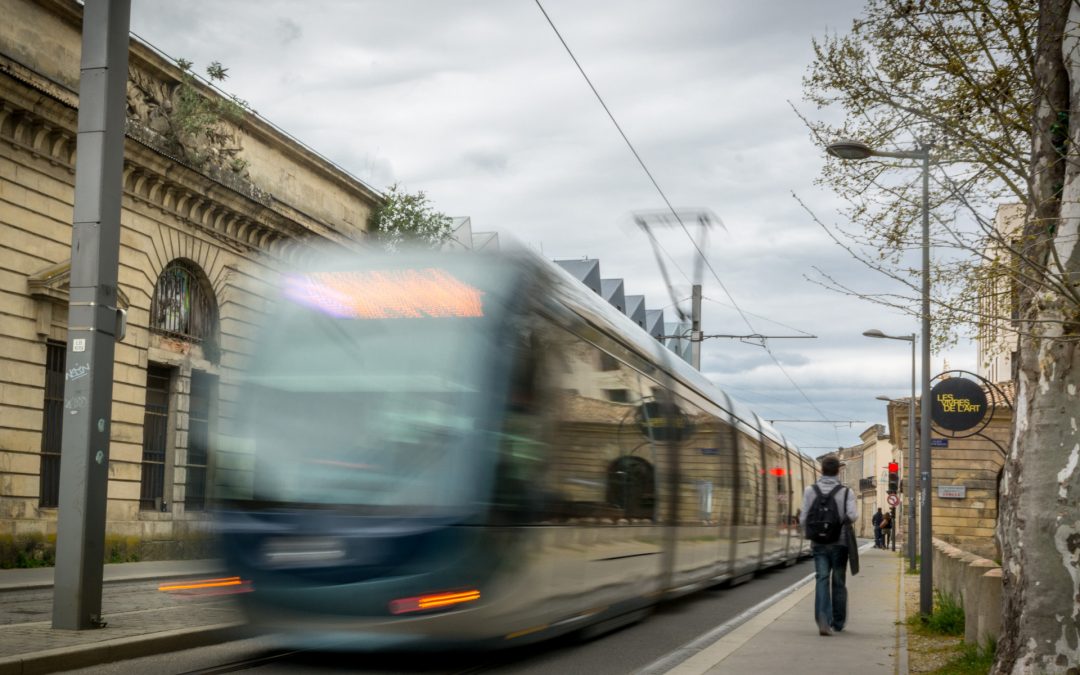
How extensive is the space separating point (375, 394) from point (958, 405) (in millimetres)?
10330

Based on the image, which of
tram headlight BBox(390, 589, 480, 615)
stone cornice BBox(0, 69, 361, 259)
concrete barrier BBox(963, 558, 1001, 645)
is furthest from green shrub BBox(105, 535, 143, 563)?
concrete barrier BBox(963, 558, 1001, 645)

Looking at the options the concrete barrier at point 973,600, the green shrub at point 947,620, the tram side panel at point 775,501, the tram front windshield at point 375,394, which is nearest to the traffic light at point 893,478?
the tram side panel at point 775,501

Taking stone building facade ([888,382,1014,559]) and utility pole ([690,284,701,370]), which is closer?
utility pole ([690,284,701,370])

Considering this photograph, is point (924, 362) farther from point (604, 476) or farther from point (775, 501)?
point (775, 501)

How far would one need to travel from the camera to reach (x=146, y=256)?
959 inches

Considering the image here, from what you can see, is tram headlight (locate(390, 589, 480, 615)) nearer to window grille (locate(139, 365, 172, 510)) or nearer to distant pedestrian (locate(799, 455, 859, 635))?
distant pedestrian (locate(799, 455, 859, 635))

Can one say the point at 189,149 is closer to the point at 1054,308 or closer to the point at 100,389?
the point at 100,389

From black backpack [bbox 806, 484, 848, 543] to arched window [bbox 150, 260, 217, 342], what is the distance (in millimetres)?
16354

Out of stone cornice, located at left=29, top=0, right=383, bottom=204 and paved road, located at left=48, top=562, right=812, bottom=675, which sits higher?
stone cornice, located at left=29, top=0, right=383, bottom=204

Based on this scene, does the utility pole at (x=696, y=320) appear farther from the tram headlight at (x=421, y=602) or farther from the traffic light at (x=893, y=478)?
the tram headlight at (x=421, y=602)

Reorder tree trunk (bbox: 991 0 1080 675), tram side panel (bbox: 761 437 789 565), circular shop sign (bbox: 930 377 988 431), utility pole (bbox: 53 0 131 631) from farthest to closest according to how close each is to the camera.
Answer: tram side panel (bbox: 761 437 789 565) → circular shop sign (bbox: 930 377 988 431) → utility pole (bbox: 53 0 131 631) → tree trunk (bbox: 991 0 1080 675)

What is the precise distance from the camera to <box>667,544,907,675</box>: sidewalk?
952 centimetres

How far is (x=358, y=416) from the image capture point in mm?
8781

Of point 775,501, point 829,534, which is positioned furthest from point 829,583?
point 775,501
